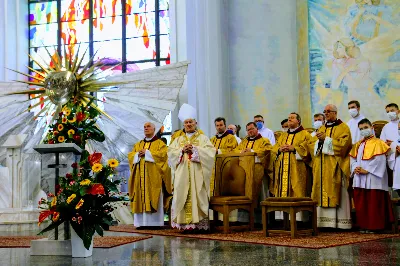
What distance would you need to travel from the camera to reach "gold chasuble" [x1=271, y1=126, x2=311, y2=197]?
9.91m

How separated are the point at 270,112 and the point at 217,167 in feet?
13.9

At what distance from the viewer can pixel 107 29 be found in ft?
59.2

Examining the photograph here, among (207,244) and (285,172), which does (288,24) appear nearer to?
(285,172)

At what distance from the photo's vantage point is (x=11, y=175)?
473 inches

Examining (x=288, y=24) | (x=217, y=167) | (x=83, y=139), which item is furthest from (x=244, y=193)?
(x=288, y=24)

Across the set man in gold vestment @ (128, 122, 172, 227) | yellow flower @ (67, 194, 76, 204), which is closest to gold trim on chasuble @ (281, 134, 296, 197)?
man in gold vestment @ (128, 122, 172, 227)

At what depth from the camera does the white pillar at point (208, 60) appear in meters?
14.4

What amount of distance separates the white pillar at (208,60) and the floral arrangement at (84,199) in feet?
24.6

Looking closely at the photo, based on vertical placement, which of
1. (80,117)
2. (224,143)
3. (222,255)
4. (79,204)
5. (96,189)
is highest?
(80,117)

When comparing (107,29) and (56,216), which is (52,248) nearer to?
(56,216)

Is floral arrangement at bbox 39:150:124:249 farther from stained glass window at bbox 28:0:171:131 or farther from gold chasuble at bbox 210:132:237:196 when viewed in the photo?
stained glass window at bbox 28:0:171:131

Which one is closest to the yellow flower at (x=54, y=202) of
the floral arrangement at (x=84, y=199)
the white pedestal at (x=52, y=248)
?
the floral arrangement at (x=84, y=199)

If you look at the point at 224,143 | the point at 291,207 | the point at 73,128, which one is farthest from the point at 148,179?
the point at 73,128

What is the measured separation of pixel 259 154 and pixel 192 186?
135cm
